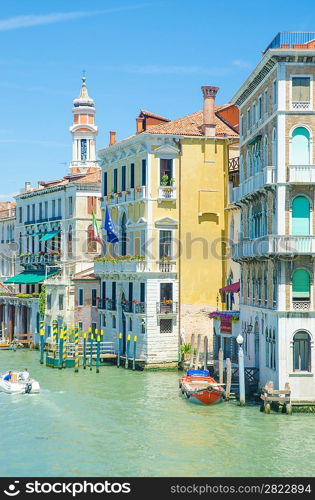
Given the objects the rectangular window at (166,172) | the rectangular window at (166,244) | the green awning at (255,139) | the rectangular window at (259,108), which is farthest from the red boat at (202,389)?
the rectangular window at (166,172)

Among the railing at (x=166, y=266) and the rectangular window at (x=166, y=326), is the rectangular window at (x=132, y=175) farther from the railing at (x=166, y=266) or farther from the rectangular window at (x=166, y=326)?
the rectangular window at (x=166, y=326)

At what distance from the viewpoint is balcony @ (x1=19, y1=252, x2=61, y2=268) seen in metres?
63.4

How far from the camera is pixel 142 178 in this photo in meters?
48.4

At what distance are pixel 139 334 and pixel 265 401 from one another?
15.9 meters

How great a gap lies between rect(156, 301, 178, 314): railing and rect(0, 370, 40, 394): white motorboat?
979 cm

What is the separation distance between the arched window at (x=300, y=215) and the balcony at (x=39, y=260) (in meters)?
31.3

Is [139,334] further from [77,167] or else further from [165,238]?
[77,167]

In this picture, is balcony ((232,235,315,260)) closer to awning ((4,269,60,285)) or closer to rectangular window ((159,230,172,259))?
rectangular window ((159,230,172,259))

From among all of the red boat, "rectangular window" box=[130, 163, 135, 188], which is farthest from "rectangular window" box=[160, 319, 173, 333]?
the red boat

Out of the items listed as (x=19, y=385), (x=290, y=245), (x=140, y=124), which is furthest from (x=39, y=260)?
(x=290, y=245)

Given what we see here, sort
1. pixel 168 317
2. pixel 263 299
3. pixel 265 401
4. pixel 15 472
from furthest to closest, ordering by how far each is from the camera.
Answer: pixel 168 317
pixel 263 299
pixel 265 401
pixel 15 472

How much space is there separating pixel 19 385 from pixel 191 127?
654 inches

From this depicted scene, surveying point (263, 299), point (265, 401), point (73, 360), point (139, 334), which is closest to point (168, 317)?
point (139, 334)

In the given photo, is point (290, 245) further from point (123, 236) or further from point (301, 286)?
point (123, 236)
